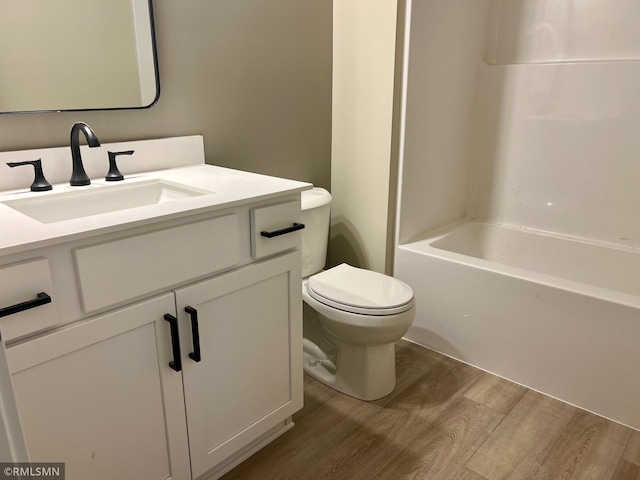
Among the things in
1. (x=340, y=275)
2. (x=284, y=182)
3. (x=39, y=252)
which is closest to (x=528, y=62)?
(x=340, y=275)

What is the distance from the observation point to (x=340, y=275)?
6.66 ft

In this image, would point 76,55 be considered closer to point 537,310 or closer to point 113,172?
point 113,172

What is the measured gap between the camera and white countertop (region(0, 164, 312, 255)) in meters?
1.00

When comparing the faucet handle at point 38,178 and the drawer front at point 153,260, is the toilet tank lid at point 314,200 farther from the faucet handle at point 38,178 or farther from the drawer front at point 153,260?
the faucet handle at point 38,178

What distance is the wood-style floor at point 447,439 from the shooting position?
1.57 m

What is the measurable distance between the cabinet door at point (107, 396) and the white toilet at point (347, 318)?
2.30 feet

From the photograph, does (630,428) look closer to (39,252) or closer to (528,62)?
(528,62)

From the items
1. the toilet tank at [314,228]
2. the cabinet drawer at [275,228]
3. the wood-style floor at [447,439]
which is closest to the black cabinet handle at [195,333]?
the cabinet drawer at [275,228]

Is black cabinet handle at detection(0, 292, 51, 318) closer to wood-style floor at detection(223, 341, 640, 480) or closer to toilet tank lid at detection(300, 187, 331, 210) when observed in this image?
wood-style floor at detection(223, 341, 640, 480)

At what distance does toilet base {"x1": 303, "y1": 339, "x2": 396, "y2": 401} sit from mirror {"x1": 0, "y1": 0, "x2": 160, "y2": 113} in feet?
3.86

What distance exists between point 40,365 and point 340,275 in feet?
3.95

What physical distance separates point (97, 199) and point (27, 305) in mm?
573

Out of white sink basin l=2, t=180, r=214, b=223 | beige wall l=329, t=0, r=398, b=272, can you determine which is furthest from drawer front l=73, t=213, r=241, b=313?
beige wall l=329, t=0, r=398, b=272

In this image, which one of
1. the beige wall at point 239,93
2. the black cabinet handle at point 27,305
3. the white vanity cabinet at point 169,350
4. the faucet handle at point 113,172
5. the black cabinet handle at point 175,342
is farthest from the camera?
the beige wall at point 239,93
